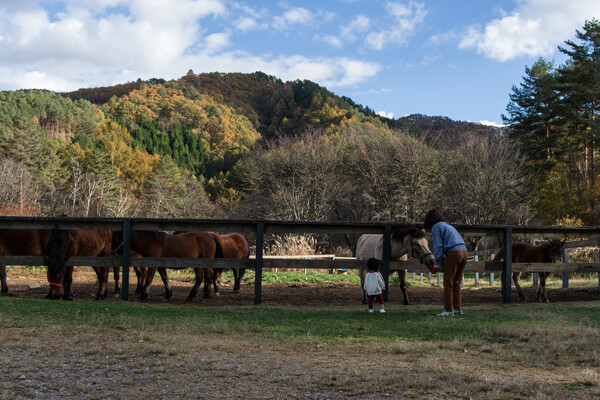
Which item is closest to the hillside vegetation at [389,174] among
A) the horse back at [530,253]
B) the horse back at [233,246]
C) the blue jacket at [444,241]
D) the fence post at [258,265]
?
the horse back at [233,246]

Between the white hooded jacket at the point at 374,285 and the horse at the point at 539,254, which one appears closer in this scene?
the white hooded jacket at the point at 374,285

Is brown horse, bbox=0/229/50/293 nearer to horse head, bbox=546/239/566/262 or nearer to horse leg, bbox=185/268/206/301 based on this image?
horse leg, bbox=185/268/206/301

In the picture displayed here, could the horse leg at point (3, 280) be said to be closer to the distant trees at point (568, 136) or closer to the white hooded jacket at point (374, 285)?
the white hooded jacket at point (374, 285)

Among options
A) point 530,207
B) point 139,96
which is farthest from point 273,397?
point 139,96

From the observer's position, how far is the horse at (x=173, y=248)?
9.88 metres

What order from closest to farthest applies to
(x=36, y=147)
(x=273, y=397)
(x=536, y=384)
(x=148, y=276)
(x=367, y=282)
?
1. (x=273, y=397)
2. (x=536, y=384)
3. (x=367, y=282)
4. (x=148, y=276)
5. (x=36, y=147)

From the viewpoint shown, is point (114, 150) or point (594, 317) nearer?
point (594, 317)

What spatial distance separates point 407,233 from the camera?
921 centimetres

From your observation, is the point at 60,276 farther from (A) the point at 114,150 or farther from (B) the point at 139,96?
(B) the point at 139,96

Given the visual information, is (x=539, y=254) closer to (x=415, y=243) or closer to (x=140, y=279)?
(x=415, y=243)

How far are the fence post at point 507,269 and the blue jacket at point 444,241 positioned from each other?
2289mm

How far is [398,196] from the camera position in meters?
39.3

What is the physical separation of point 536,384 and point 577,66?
4140 centimetres

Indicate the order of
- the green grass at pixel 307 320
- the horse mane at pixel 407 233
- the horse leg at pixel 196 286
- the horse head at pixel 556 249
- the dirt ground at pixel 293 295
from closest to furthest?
the green grass at pixel 307 320, the horse mane at pixel 407 233, the dirt ground at pixel 293 295, the horse leg at pixel 196 286, the horse head at pixel 556 249
